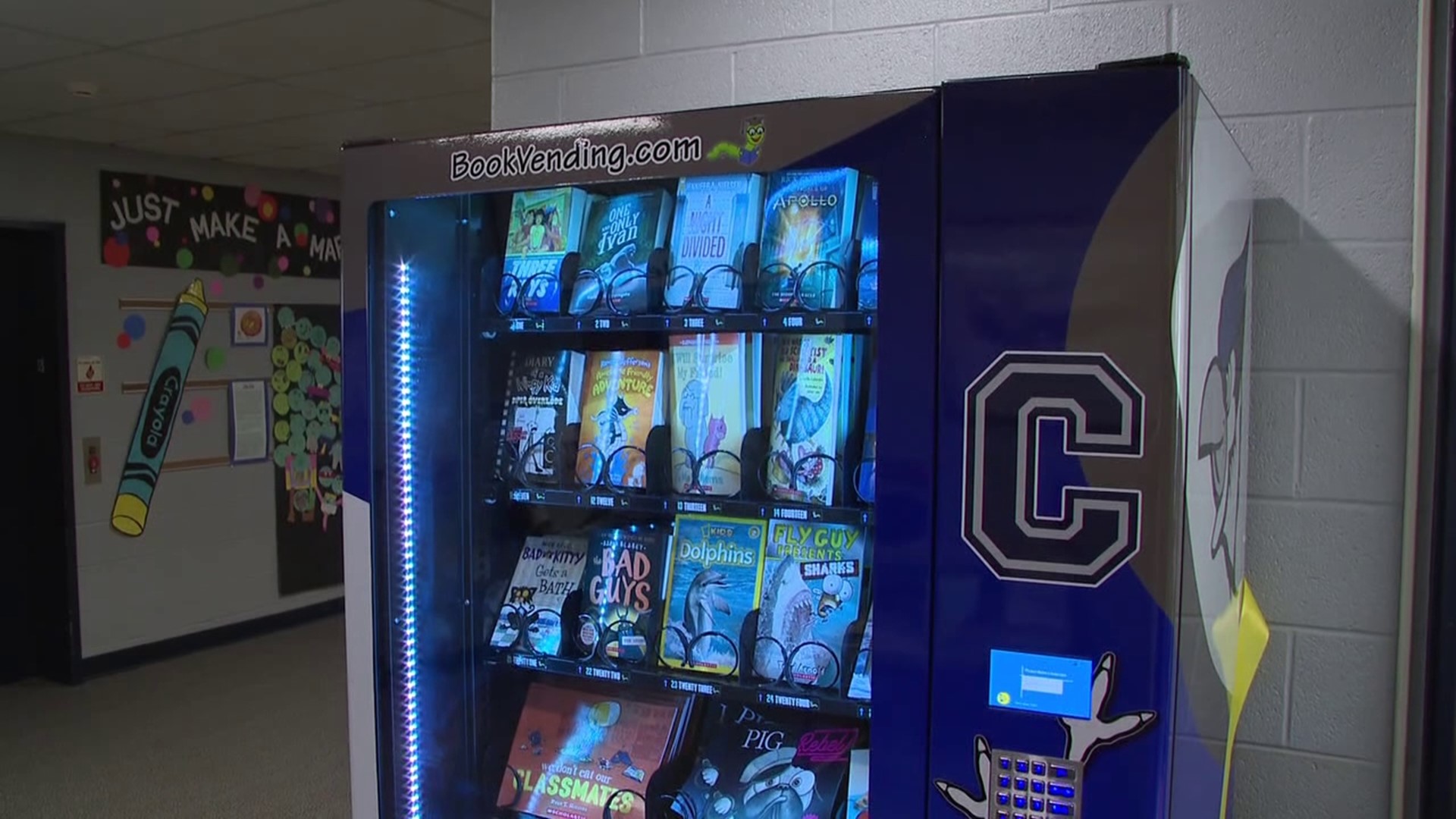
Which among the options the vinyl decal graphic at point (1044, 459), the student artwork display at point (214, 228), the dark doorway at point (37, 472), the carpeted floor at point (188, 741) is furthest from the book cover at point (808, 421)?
the student artwork display at point (214, 228)

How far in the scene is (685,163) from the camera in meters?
1.39

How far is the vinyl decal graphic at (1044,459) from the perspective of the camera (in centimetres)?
117

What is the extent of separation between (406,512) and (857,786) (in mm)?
858

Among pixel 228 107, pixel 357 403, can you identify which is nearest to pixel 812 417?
pixel 357 403

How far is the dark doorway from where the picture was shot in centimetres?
507

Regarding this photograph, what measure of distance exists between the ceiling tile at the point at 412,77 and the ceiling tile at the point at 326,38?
7 cm

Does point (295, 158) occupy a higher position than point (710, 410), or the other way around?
point (295, 158)

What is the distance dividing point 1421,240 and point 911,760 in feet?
3.96

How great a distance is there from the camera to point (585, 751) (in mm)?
1826

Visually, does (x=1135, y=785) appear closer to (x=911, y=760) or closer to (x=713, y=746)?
(x=911, y=760)

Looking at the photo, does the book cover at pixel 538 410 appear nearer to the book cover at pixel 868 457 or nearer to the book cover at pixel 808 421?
the book cover at pixel 808 421

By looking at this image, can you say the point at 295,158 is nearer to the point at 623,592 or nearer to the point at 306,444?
the point at 306,444

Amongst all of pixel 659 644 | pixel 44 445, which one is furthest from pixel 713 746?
pixel 44 445

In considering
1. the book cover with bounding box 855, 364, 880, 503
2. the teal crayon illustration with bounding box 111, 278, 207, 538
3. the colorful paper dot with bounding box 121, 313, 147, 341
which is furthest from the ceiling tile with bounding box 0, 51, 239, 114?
the book cover with bounding box 855, 364, 880, 503
